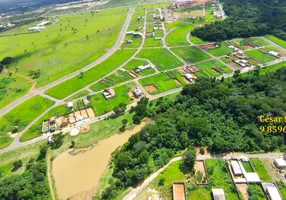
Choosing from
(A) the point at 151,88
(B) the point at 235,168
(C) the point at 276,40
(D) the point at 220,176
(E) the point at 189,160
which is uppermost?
(C) the point at 276,40

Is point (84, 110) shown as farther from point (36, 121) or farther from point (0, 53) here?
point (0, 53)

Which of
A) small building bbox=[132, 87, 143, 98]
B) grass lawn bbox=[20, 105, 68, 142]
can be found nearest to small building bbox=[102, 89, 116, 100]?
small building bbox=[132, 87, 143, 98]

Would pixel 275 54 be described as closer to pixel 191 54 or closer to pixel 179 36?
pixel 191 54

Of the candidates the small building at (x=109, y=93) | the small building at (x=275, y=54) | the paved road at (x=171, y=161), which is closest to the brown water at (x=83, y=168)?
the paved road at (x=171, y=161)

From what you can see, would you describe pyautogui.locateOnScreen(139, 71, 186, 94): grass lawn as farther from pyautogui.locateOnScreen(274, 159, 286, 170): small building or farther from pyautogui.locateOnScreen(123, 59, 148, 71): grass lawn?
pyautogui.locateOnScreen(274, 159, 286, 170): small building

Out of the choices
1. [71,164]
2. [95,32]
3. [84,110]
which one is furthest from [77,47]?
[71,164]

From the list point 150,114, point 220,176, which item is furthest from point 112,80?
point 220,176
